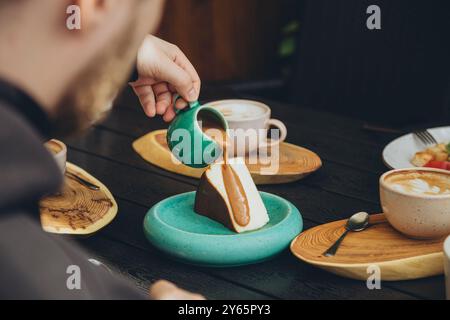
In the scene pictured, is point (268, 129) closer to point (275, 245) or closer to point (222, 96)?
point (222, 96)

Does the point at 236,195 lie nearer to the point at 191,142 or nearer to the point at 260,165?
the point at 191,142

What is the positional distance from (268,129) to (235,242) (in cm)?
57

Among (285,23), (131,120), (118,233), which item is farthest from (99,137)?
(285,23)

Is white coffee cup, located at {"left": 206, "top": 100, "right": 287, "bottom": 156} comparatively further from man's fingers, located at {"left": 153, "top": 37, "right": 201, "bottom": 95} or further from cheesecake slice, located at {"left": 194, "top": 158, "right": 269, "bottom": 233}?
cheesecake slice, located at {"left": 194, "top": 158, "right": 269, "bottom": 233}

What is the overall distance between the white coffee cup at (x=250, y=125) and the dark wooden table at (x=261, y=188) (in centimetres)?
12

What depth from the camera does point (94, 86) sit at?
0.79 metres

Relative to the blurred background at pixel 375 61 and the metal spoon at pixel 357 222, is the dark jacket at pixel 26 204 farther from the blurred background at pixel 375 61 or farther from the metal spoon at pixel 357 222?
the blurred background at pixel 375 61

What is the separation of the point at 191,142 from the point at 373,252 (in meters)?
0.35

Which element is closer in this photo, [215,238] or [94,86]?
[94,86]

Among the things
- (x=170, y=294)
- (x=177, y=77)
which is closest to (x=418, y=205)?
(x=170, y=294)

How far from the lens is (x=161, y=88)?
1.54 metres

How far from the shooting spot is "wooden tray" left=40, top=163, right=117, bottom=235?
4.06 ft

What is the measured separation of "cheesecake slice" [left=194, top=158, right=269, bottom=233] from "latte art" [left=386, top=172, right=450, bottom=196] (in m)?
0.22

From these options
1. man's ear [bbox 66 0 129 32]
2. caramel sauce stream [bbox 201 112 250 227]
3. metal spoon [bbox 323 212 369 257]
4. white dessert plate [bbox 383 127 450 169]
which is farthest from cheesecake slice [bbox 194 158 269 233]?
man's ear [bbox 66 0 129 32]
